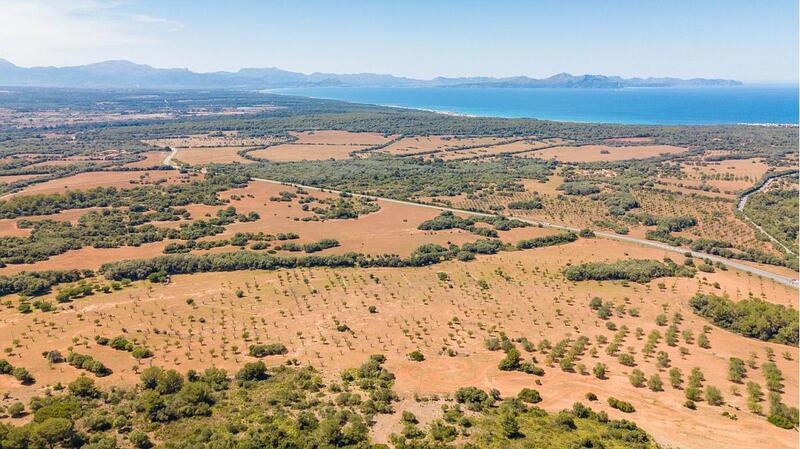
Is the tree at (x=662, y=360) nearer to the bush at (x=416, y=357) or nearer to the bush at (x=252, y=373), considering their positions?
the bush at (x=416, y=357)

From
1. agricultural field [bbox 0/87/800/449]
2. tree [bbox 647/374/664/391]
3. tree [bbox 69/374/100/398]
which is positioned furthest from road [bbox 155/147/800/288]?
tree [bbox 69/374/100/398]

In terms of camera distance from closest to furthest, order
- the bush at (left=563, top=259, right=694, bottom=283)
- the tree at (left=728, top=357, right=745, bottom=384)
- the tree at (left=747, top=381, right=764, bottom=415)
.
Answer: the tree at (left=747, top=381, right=764, bottom=415) < the tree at (left=728, top=357, right=745, bottom=384) < the bush at (left=563, top=259, right=694, bottom=283)

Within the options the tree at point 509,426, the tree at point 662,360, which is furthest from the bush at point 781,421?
the tree at point 509,426

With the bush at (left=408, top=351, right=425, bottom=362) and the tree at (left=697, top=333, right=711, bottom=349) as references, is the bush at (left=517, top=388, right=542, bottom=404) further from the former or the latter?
the tree at (left=697, top=333, right=711, bottom=349)

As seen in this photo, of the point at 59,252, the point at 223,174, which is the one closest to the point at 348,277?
the point at 59,252

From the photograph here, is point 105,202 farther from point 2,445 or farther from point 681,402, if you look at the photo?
point 681,402

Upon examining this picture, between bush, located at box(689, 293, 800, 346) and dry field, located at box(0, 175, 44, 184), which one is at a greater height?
bush, located at box(689, 293, 800, 346)
